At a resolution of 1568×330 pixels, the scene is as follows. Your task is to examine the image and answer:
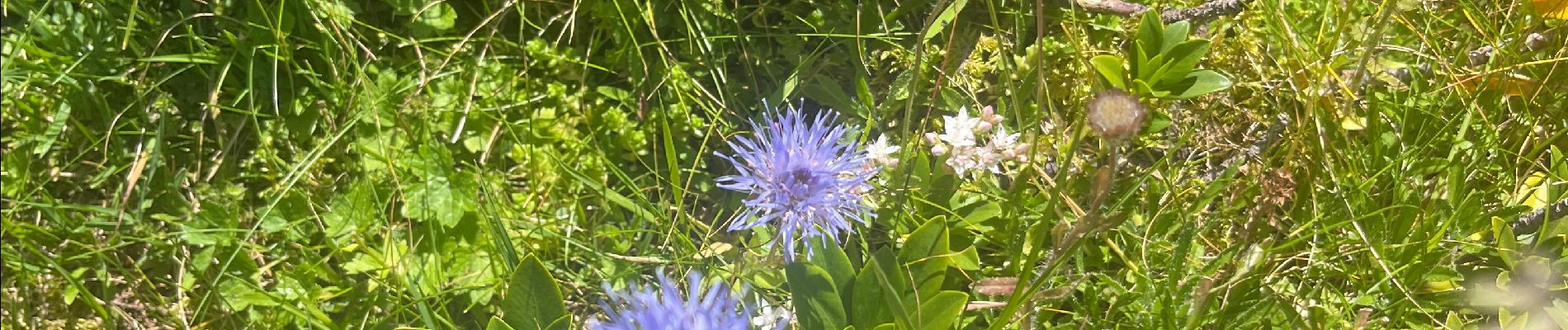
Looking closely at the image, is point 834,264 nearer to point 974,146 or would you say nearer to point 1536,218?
point 974,146

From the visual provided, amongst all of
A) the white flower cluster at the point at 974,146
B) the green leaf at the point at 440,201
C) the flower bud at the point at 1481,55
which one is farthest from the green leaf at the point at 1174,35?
the green leaf at the point at 440,201

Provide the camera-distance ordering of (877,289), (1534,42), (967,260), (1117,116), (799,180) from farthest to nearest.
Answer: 1. (1534,42)
2. (967,260)
3. (877,289)
4. (799,180)
5. (1117,116)

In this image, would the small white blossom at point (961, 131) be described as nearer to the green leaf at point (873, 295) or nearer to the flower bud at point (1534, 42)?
the green leaf at point (873, 295)

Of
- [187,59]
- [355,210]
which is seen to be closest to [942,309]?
[355,210]

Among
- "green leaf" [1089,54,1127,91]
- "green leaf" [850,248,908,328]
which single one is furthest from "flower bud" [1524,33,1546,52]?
"green leaf" [850,248,908,328]

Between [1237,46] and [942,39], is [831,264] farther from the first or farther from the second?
[1237,46]

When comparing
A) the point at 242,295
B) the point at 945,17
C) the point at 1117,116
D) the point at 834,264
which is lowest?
the point at 242,295
